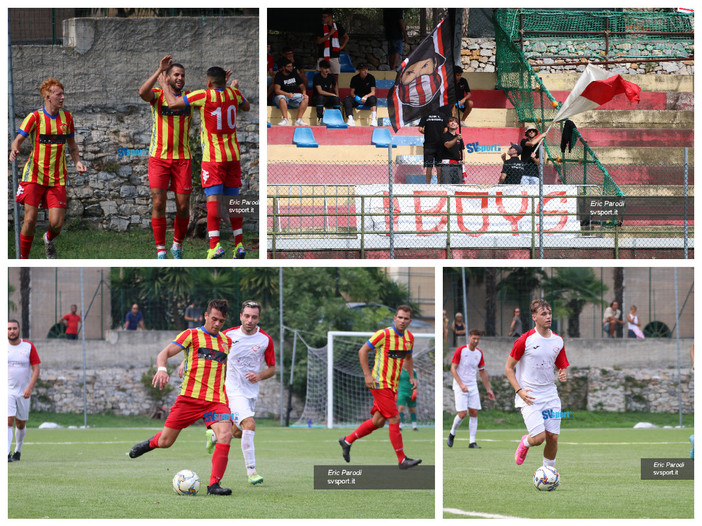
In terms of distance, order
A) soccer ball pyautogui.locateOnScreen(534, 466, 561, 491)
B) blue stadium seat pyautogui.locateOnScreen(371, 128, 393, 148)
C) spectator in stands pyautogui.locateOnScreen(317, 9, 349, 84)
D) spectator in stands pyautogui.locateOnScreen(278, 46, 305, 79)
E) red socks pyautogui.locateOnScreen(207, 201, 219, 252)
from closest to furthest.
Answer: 1. soccer ball pyautogui.locateOnScreen(534, 466, 561, 491)
2. red socks pyautogui.locateOnScreen(207, 201, 219, 252)
3. spectator in stands pyautogui.locateOnScreen(278, 46, 305, 79)
4. blue stadium seat pyautogui.locateOnScreen(371, 128, 393, 148)
5. spectator in stands pyautogui.locateOnScreen(317, 9, 349, 84)

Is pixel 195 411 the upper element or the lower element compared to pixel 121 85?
lower

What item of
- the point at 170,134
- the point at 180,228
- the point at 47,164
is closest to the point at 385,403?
the point at 180,228

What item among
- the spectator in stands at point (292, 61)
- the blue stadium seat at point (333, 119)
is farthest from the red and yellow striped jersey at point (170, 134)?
the blue stadium seat at point (333, 119)

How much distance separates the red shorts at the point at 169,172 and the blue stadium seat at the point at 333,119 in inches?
297

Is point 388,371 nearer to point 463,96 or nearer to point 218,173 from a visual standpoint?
point 218,173

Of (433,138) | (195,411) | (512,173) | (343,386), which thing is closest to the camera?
(195,411)

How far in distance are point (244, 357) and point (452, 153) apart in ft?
17.7

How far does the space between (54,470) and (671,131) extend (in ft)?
43.1

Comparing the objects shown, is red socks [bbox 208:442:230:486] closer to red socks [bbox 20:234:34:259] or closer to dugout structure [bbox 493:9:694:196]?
red socks [bbox 20:234:34:259]

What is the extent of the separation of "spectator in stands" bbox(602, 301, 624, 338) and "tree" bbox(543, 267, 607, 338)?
321mm

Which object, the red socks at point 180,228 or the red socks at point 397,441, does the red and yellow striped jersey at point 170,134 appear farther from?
the red socks at point 397,441

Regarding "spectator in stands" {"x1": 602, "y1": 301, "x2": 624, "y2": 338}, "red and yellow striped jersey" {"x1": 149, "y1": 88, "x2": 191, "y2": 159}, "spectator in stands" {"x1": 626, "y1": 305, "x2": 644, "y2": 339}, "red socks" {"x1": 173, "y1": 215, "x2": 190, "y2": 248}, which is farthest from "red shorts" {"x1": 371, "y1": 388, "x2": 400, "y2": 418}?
"spectator in stands" {"x1": 626, "y1": 305, "x2": 644, "y2": 339}

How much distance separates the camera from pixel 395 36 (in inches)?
777

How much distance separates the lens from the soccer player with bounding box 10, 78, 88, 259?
10.3 meters
